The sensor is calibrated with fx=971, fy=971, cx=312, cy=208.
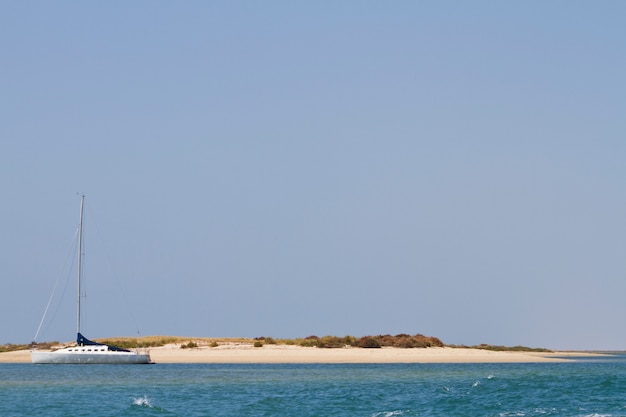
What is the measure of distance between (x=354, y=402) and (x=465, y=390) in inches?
346

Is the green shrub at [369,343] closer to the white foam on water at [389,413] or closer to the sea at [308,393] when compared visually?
the sea at [308,393]

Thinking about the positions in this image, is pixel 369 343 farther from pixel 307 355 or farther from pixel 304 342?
pixel 307 355

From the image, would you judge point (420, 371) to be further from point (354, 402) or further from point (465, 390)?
point (354, 402)

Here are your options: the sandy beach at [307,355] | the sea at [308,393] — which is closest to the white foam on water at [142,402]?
the sea at [308,393]

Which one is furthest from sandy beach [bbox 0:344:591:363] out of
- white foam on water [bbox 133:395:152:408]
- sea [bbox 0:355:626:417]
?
white foam on water [bbox 133:395:152:408]

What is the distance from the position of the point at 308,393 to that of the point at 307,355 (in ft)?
139

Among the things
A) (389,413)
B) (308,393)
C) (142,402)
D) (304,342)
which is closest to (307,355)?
(304,342)

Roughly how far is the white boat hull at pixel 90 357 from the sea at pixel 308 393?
10449mm

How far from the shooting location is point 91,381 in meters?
64.1

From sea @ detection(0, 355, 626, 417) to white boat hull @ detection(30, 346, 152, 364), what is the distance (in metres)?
10.4

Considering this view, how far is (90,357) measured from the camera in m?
86.8

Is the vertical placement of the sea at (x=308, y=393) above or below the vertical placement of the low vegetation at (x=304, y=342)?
below

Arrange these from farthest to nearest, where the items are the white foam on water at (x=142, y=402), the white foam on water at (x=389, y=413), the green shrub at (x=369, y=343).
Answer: the green shrub at (x=369, y=343) → the white foam on water at (x=142, y=402) → the white foam on water at (x=389, y=413)

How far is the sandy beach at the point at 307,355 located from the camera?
3639 inches
